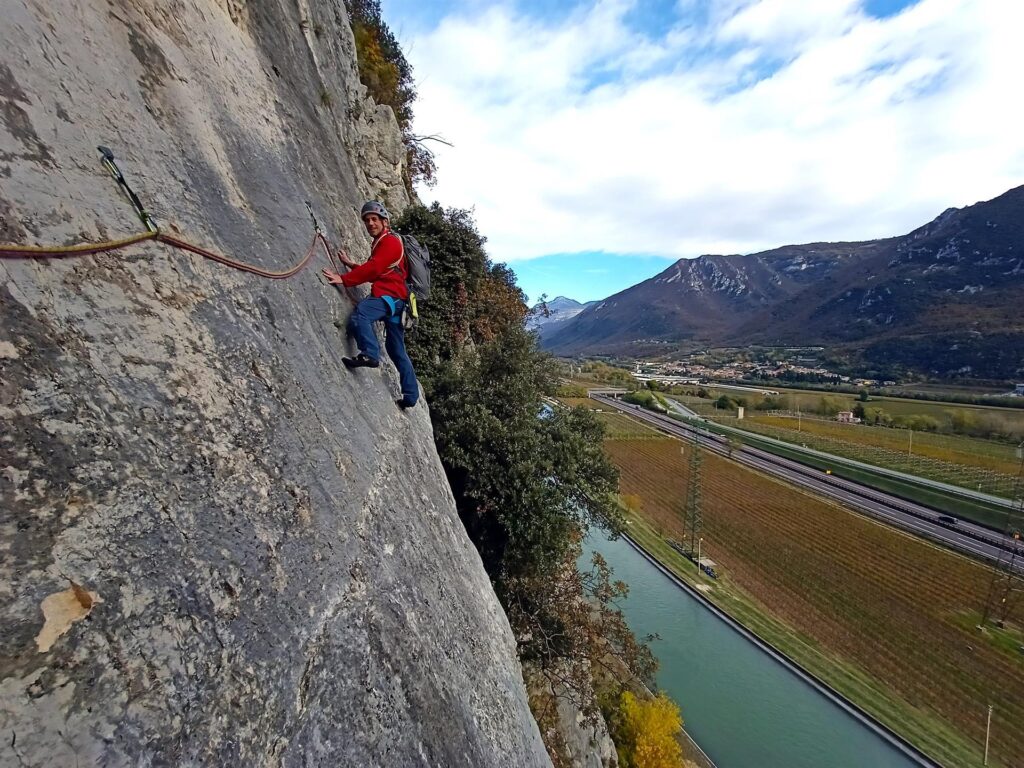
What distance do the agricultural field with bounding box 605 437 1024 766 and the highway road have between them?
8.54 ft

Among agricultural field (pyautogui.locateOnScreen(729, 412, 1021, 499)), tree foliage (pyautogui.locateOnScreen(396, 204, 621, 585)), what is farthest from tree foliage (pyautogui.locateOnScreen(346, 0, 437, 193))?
agricultural field (pyautogui.locateOnScreen(729, 412, 1021, 499))

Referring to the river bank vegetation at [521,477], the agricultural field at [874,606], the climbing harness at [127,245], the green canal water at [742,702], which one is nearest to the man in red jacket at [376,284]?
the climbing harness at [127,245]

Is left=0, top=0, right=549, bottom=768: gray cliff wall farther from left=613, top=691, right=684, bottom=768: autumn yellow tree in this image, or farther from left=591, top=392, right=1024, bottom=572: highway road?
left=591, top=392, right=1024, bottom=572: highway road

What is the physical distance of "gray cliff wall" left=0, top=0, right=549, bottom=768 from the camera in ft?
6.60

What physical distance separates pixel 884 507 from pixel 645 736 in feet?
175

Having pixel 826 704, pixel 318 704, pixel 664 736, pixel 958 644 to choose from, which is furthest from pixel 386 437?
pixel 958 644

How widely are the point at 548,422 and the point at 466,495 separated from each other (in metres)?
3.71

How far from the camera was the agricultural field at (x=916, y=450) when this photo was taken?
66.5m

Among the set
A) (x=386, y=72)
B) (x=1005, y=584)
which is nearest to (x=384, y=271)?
(x=386, y=72)

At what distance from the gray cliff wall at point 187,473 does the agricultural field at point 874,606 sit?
19.3 m

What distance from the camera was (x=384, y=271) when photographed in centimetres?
577

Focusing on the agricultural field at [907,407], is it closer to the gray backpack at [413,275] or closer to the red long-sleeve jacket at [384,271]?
the gray backpack at [413,275]

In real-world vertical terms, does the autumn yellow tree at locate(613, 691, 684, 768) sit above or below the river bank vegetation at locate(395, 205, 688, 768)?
below

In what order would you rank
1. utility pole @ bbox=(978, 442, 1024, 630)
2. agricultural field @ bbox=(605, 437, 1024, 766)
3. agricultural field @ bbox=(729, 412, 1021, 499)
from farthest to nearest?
agricultural field @ bbox=(729, 412, 1021, 499) → utility pole @ bbox=(978, 442, 1024, 630) → agricultural field @ bbox=(605, 437, 1024, 766)
